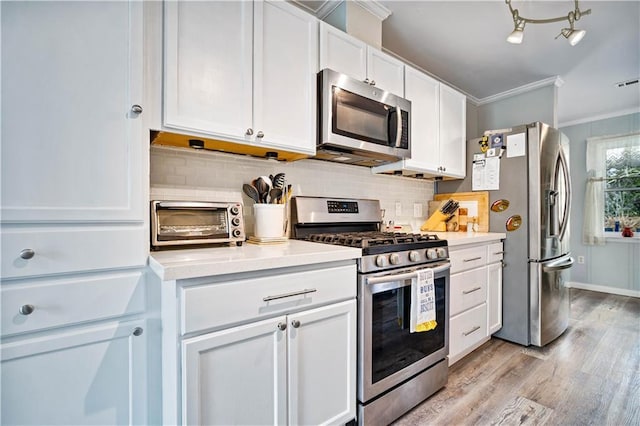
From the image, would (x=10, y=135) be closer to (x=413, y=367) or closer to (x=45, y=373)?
(x=45, y=373)

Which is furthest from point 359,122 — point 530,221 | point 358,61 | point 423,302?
point 530,221

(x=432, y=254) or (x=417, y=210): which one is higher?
(x=417, y=210)

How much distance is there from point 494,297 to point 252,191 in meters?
2.15

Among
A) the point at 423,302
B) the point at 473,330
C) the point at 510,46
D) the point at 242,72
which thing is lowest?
the point at 473,330

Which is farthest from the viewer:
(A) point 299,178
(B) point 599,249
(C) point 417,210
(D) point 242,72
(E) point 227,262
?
(B) point 599,249

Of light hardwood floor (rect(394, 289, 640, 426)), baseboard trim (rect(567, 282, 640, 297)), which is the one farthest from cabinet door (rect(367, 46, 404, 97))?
baseboard trim (rect(567, 282, 640, 297))

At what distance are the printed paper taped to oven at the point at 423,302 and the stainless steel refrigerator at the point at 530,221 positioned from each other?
1321 mm

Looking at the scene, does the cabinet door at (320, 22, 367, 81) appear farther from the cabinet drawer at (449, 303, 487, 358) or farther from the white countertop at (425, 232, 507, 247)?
the cabinet drawer at (449, 303, 487, 358)

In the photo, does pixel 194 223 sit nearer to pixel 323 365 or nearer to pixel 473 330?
pixel 323 365

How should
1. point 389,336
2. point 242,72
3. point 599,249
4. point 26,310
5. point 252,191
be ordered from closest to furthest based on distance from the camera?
point 26,310 → point 242,72 → point 389,336 → point 252,191 → point 599,249

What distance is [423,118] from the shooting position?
235 centimetres

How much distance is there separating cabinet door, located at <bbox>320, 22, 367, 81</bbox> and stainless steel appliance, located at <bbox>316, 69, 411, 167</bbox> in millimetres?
97

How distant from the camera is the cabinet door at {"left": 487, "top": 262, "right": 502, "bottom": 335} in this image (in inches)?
94.7

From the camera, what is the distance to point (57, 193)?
975 mm
